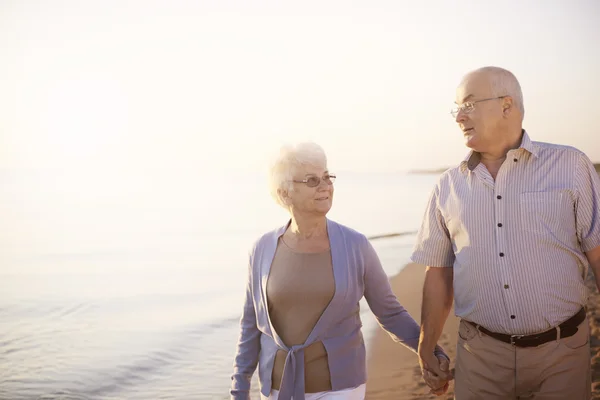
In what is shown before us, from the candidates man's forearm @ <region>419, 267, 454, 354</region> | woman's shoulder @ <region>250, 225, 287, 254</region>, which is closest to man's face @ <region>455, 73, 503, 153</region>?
man's forearm @ <region>419, 267, 454, 354</region>

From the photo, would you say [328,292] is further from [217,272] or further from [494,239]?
[217,272]

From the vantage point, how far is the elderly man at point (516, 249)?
Result: 271 cm

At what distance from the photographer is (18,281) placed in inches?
531

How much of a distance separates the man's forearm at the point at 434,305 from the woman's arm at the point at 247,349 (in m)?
0.89

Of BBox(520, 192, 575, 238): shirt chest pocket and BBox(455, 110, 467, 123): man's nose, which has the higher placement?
BBox(455, 110, 467, 123): man's nose

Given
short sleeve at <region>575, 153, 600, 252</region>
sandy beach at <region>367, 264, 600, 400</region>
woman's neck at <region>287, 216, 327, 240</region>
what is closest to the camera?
short sleeve at <region>575, 153, 600, 252</region>

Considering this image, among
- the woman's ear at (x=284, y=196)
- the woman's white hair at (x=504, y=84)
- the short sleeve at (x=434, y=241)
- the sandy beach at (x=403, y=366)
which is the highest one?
the woman's white hair at (x=504, y=84)

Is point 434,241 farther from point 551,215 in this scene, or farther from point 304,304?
point 304,304

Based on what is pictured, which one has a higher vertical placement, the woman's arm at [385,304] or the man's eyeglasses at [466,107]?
the man's eyeglasses at [466,107]

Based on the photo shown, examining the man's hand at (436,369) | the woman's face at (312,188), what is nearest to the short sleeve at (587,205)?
the man's hand at (436,369)

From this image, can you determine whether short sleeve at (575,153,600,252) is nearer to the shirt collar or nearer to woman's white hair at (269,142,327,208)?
the shirt collar

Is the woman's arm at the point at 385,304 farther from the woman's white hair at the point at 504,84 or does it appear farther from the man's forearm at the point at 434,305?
the woman's white hair at the point at 504,84

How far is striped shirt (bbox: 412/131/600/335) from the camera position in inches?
107

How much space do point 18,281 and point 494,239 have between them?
13.1 metres
